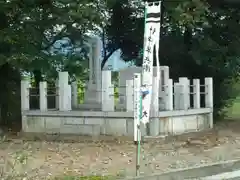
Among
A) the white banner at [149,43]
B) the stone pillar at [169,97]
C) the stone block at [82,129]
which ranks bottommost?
the stone block at [82,129]

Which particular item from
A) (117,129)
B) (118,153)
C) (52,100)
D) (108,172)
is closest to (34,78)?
(52,100)

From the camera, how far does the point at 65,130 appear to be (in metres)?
14.8

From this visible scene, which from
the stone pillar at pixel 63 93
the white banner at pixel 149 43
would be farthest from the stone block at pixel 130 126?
the white banner at pixel 149 43

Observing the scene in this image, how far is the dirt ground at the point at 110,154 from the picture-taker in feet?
30.7

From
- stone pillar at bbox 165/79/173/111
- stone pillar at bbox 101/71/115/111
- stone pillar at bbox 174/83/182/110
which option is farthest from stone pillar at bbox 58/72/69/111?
stone pillar at bbox 174/83/182/110

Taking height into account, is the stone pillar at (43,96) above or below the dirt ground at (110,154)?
above

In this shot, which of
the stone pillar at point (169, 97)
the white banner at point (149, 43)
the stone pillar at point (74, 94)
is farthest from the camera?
the stone pillar at point (74, 94)

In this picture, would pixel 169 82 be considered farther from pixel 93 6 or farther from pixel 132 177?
pixel 132 177

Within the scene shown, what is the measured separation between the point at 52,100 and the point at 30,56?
11.7 feet

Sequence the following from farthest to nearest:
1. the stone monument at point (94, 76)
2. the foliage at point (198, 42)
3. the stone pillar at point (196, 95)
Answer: the foliage at point (198, 42)
the stone monument at point (94, 76)
the stone pillar at point (196, 95)

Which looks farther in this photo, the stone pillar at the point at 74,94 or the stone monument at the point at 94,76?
the stone pillar at the point at 74,94

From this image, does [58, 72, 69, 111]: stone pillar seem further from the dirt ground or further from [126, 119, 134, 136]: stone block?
[126, 119, 134, 136]: stone block

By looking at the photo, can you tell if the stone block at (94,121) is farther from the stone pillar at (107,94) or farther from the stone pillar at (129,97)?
the stone pillar at (129,97)

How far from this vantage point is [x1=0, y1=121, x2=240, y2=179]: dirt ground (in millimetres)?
9367
